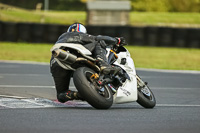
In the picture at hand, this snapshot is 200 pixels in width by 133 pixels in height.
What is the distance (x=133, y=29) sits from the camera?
2933 cm

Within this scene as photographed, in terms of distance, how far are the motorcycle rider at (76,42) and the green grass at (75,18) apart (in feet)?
135

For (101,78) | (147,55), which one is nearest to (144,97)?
(101,78)

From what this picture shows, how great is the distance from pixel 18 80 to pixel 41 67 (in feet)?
15.2

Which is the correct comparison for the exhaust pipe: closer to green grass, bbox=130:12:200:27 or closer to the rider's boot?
the rider's boot

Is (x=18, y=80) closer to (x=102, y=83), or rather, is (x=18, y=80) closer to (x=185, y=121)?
(x=102, y=83)

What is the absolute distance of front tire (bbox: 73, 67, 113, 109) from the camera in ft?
25.4

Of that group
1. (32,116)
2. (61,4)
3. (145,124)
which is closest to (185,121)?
(145,124)

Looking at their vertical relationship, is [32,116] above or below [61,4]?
Answer: above

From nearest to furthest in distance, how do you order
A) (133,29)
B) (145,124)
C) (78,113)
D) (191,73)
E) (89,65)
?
(145,124)
(78,113)
(89,65)
(191,73)
(133,29)

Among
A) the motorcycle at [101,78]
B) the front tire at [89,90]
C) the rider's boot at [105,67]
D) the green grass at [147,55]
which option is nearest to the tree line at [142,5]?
the green grass at [147,55]

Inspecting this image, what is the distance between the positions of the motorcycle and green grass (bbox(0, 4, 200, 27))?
41.0m

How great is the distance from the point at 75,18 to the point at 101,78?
48880 mm

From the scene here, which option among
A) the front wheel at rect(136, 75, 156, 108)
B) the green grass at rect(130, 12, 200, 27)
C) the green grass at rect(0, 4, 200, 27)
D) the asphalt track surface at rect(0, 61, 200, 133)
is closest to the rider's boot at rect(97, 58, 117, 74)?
the asphalt track surface at rect(0, 61, 200, 133)

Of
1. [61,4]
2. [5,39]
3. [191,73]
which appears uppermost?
[191,73]
